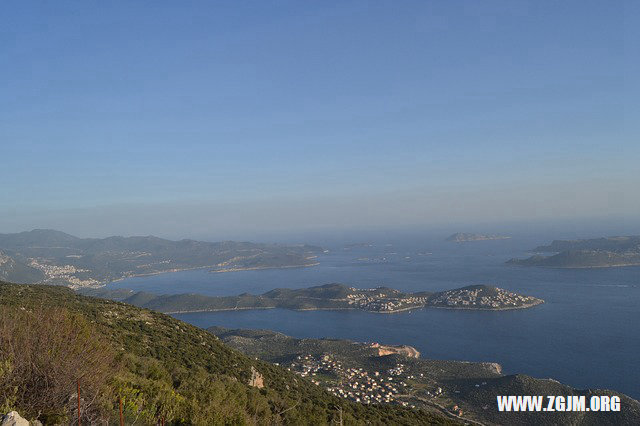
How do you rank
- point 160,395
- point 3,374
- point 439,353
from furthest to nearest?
point 439,353
point 160,395
point 3,374

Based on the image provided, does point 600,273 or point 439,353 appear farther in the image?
point 600,273

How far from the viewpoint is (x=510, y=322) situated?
81.4 meters

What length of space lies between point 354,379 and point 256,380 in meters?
29.4

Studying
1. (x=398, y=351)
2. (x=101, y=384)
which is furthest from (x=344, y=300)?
(x=101, y=384)

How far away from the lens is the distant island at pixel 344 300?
96.0 m

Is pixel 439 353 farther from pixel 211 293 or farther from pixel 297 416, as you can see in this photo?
pixel 211 293

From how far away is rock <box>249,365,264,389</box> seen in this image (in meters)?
16.6

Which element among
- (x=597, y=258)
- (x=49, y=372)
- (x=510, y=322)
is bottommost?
(x=510, y=322)

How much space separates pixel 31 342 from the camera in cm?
713

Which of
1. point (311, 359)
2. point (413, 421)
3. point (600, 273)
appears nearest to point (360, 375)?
point (311, 359)

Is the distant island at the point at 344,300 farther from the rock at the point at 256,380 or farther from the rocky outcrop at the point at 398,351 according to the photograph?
the rock at the point at 256,380

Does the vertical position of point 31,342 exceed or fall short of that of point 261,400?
it exceeds it

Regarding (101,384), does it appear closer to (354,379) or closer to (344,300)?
(354,379)

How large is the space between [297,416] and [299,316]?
290 ft
